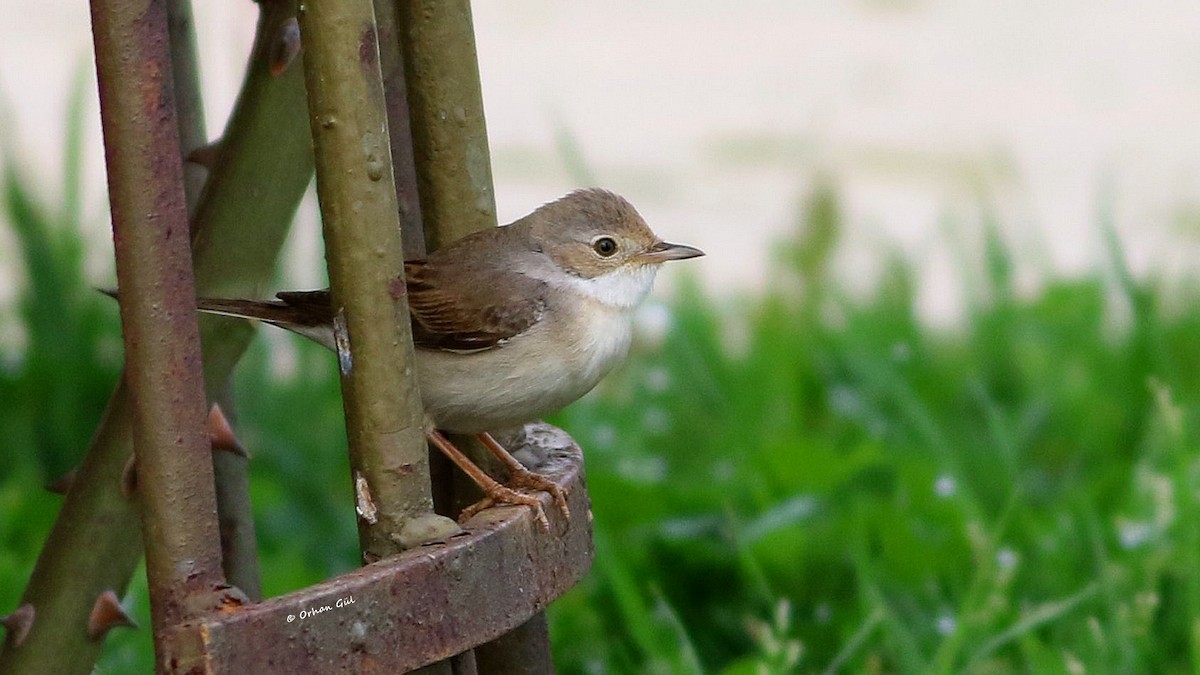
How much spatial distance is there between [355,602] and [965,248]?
3887mm

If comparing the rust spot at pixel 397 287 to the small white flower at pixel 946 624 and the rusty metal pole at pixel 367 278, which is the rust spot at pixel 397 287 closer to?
the rusty metal pole at pixel 367 278

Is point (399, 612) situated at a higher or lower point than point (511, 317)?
lower

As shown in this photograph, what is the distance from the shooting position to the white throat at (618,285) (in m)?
3.14

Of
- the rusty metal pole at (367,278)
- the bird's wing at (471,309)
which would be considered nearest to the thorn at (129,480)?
the rusty metal pole at (367,278)

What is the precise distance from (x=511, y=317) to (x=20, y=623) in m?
1.02

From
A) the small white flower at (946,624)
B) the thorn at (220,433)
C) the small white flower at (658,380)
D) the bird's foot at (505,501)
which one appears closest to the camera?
the bird's foot at (505,501)

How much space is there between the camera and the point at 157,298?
6.14ft

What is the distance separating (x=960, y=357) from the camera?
5.12m

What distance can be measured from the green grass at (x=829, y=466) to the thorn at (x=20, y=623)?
1.14m

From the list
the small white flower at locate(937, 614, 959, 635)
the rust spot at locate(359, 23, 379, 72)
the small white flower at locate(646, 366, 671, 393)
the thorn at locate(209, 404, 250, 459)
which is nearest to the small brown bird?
the thorn at locate(209, 404, 250, 459)

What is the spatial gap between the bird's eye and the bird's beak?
7 centimetres

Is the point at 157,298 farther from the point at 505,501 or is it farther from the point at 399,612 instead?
the point at 505,501

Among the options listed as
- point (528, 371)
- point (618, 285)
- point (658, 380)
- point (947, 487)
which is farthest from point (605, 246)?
point (658, 380)

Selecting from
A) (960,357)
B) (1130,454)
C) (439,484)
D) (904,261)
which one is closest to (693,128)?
(904,261)
